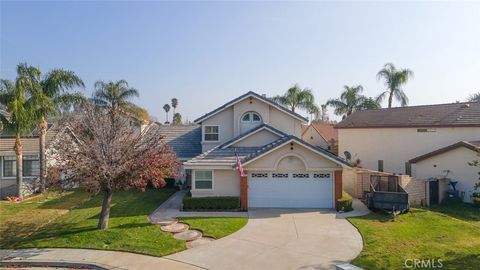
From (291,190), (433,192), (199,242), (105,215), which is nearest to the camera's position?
(199,242)

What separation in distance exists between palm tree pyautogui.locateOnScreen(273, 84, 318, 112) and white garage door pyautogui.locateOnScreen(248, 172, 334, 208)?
30384 millimetres

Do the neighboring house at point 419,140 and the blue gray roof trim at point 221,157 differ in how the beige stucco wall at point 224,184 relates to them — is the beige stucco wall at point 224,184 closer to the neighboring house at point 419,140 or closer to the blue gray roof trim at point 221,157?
the blue gray roof trim at point 221,157

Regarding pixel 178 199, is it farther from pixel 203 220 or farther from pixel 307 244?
pixel 307 244

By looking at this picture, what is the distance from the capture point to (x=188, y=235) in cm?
1435

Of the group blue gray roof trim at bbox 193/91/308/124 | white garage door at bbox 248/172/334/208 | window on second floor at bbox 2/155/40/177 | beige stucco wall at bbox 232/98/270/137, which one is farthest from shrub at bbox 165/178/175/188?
window on second floor at bbox 2/155/40/177

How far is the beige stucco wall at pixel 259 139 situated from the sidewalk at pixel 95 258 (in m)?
12.0

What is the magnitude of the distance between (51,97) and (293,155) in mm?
17499

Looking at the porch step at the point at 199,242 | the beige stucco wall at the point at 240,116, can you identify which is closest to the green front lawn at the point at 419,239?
the porch step at the point at 199,242

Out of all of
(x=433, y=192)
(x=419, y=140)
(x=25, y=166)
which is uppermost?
(x=419, y=140)

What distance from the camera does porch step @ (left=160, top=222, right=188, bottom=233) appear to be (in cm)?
1497

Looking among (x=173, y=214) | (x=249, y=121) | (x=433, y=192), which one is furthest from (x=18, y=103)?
(x=433, y=192)

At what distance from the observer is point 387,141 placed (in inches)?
1202

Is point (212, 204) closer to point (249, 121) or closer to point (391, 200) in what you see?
point (249, 121)

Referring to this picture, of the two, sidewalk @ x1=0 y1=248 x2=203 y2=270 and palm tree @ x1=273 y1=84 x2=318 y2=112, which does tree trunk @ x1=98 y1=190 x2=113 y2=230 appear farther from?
palm tree @ x1=273 y1=84 x2=318 y2=112
